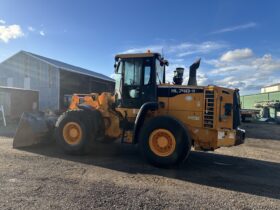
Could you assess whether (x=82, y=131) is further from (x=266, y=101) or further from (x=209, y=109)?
(x=266, y=101)

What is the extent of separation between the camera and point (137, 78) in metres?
8.66

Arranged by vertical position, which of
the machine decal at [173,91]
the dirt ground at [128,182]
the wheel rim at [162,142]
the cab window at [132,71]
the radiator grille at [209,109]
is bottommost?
the dirt ground at [128,182]

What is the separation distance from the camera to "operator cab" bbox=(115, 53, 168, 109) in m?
8.49

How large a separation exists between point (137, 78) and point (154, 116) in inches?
52.3

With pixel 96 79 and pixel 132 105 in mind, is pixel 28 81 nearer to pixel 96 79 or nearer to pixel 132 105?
pixel 96 79

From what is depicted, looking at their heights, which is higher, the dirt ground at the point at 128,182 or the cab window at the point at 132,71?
the cab window at the point at 132,71

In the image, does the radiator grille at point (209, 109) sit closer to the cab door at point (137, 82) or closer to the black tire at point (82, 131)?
the cab door at point (137, 82)

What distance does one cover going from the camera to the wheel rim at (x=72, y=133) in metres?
8.84

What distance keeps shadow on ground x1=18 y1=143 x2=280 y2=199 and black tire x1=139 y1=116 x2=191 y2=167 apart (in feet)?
0.83

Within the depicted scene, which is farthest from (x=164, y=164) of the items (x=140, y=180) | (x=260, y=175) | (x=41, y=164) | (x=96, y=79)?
(x=96, y=79)

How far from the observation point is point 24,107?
78.6 feet

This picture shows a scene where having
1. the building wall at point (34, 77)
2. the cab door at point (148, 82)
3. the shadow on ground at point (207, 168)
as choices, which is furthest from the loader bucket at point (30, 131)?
the building wall at point (34, 77)

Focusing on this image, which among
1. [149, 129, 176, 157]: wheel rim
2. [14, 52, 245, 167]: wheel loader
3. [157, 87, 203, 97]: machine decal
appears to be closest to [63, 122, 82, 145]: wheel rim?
[14, 52, 245, 167]: wheel loader

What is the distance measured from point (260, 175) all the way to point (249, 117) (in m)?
25.9
